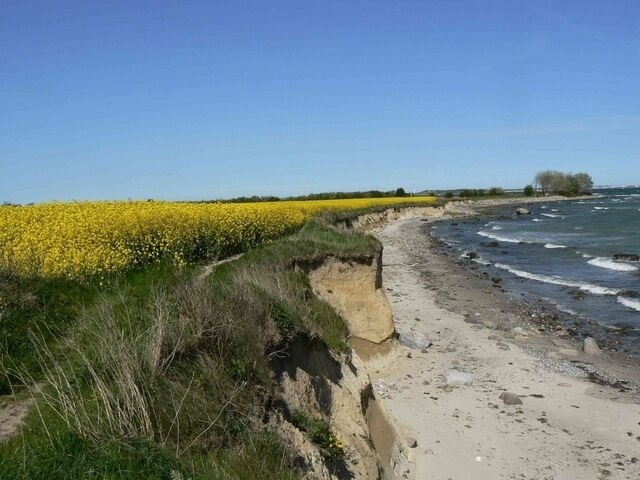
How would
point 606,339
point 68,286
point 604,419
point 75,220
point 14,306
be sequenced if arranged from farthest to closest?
point 606,339 < point 75,220 < point 604,419 < point 68,286 < point 14,306

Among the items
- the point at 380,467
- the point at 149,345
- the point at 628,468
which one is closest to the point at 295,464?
the point at 149,345

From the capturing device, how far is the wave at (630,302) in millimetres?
21892

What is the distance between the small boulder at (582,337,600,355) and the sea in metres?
1.08

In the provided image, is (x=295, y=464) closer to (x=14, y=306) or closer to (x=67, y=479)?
(x=67, y=479)

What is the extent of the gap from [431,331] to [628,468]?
9119mm

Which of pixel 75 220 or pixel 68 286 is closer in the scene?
pixel 68 286

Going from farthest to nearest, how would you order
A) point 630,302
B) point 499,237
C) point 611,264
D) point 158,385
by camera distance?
point 499,237 → point 611,264 → point 630,302 → point 158,385

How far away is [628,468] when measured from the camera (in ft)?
32.3

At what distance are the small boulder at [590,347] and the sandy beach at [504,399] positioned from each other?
154mm

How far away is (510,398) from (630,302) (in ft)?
42.4

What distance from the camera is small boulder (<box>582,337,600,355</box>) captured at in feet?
54.2

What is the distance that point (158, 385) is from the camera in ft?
15.9

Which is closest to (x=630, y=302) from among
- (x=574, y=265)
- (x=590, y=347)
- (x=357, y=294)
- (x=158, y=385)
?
(x=590, y=347)

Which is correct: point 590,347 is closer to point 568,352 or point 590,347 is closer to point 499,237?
point 568,352
